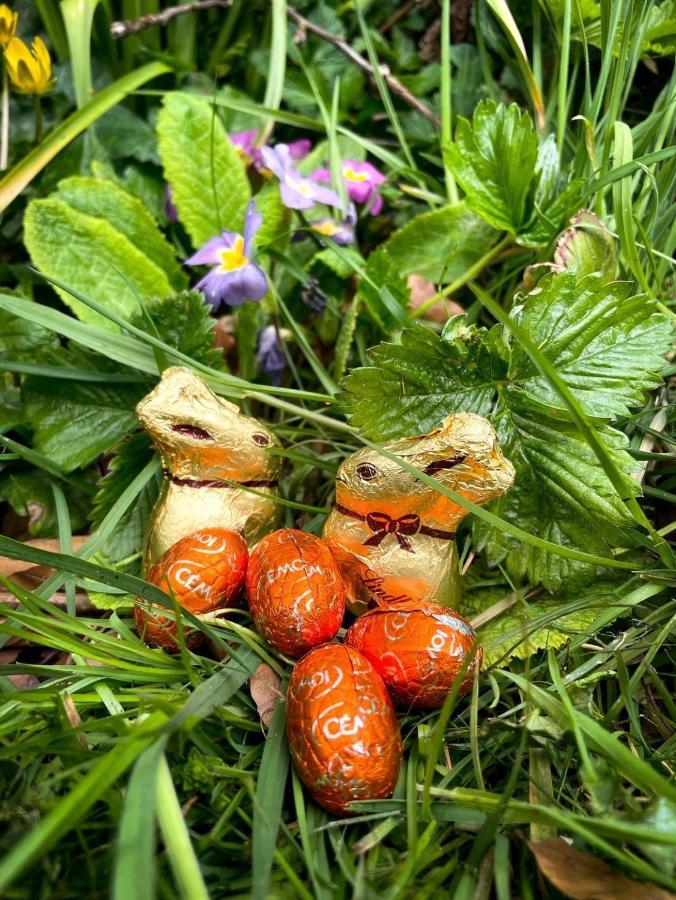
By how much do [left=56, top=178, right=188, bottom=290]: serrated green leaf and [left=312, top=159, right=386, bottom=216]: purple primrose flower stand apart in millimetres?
321

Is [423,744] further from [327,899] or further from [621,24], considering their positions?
[621,24]

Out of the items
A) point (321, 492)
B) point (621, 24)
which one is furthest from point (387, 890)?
point (621, 24)

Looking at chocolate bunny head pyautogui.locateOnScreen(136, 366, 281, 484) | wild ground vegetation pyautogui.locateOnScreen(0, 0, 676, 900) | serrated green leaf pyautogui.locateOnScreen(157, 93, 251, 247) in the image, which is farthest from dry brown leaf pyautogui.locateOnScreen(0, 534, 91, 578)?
serrated green leaf pyautogui.locateOnScreen(157, 93, 251, 247)

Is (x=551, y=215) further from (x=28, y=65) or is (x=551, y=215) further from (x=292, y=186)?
(x=28, y=65)

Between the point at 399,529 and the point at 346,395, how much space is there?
192 mm

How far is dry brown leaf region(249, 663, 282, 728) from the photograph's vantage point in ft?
A: 2.83

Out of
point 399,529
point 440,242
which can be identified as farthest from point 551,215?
point 399,529

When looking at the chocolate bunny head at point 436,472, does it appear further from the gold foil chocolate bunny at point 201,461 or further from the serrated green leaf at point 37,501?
the serrated green leaf at point 37,501

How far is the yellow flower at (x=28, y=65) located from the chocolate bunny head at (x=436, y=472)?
34.2 inches

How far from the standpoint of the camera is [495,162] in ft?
3.82

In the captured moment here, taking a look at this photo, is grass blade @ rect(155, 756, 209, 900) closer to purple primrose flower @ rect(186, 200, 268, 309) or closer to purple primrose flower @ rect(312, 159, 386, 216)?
purple primrose flower @ rect(186, 200, 268, 309)

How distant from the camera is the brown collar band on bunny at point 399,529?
908mm

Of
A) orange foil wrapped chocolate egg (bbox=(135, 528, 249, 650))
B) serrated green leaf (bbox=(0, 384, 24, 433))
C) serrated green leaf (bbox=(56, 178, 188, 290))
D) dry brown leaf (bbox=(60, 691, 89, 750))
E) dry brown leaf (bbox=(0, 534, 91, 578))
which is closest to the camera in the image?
dry brown leaf (bbox=(60, 691, 89, 750))

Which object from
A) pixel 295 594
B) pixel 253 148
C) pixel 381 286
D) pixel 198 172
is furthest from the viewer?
pixel 253 148
